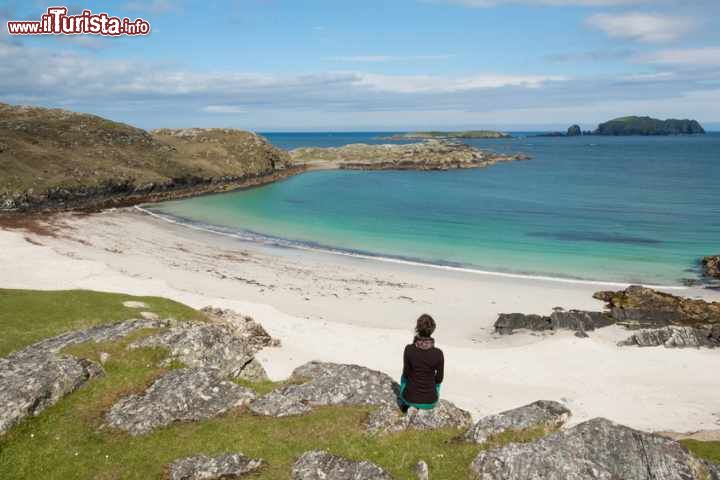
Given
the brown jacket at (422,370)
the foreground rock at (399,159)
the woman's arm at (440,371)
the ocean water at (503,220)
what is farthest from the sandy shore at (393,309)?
the foreground rock at (399,159)

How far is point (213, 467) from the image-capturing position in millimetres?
13570

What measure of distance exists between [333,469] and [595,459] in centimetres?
647

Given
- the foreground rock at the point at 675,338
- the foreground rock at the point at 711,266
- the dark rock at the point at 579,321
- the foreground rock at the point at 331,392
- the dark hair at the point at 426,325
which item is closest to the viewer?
the dark hair at the point at 426,325

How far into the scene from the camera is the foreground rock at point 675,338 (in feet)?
106

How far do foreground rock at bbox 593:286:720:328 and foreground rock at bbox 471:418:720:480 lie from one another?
83.3ft

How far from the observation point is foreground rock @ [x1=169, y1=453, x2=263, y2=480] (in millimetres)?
13328

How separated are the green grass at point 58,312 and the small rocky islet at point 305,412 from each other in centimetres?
349

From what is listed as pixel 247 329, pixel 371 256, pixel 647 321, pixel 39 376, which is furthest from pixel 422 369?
pixel 371 256

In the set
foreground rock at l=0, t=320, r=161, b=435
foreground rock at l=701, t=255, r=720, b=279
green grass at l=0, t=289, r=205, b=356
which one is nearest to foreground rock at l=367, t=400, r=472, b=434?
foreground rock at l=0, t=320, r=161, b=435

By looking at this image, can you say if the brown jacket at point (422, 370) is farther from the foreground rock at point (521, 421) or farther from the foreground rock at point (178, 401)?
the foreground rock at point (178, 401)

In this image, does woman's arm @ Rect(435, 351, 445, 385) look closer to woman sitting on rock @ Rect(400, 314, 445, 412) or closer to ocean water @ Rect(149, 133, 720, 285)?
woman sitting on rock @ Rect(400, 314, 445, 412)

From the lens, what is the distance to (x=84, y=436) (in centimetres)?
1514

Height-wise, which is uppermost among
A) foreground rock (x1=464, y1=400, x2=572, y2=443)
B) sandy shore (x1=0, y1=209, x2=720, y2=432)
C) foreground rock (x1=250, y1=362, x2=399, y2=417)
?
foreground rock (x1=464, y1=400, x2=572, y2=443)

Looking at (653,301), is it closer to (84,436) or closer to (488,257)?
(488,257)
